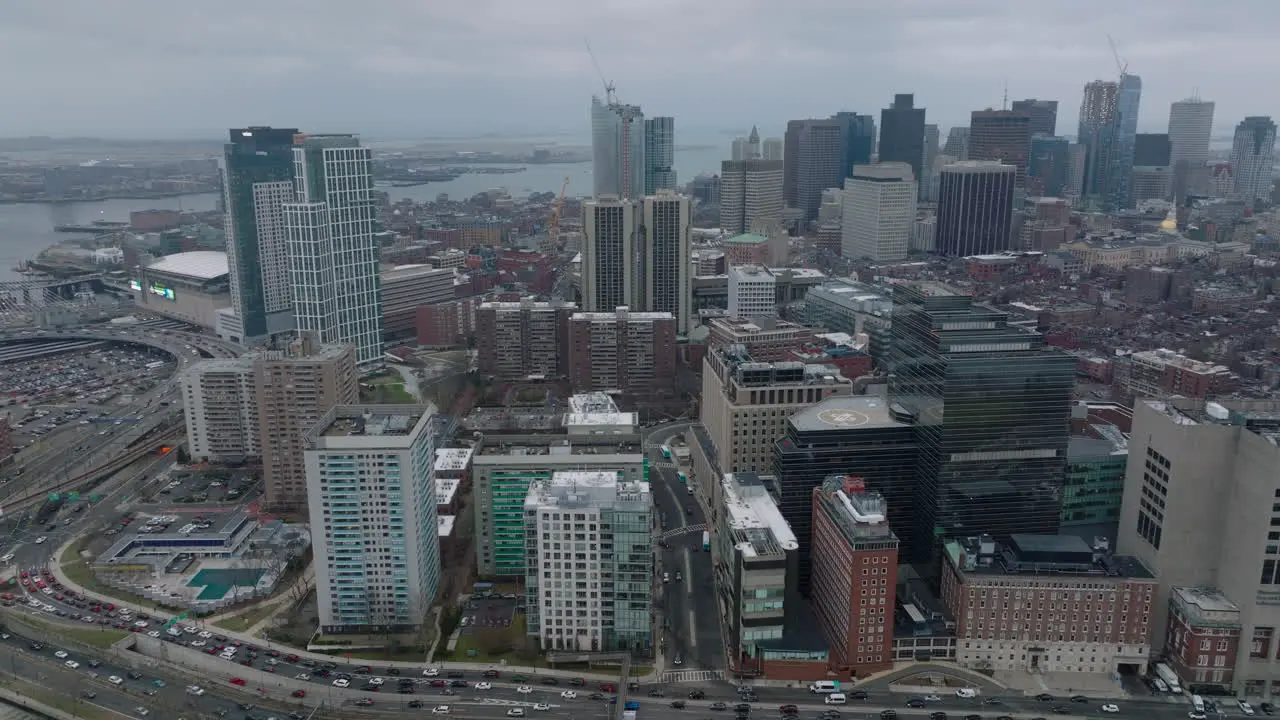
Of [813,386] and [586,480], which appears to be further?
[813,386]

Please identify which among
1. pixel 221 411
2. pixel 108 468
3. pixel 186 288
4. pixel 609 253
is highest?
pixel 609 253

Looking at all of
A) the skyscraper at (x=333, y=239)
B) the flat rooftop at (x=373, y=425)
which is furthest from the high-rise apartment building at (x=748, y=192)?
the flat rooftop at (x=373, y=425)

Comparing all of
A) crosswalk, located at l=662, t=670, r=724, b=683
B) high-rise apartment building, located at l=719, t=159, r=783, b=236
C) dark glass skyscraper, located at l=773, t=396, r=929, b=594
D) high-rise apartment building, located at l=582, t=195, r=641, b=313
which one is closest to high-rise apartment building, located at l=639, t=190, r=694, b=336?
high-rise apartment building, located at l=582, t=195, r=641, b=313

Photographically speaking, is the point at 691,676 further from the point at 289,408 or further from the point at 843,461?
the point at 289,408

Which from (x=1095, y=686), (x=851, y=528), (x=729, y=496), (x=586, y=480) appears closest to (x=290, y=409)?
(x=586, y=480)

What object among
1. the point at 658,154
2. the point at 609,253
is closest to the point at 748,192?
the point at 658,154

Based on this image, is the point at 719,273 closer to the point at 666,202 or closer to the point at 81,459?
the point at 666,202
